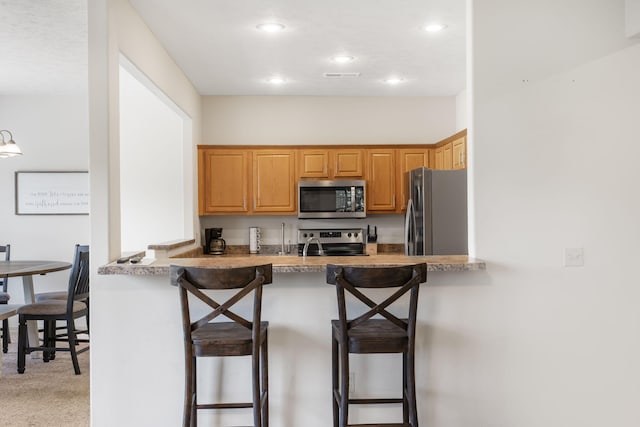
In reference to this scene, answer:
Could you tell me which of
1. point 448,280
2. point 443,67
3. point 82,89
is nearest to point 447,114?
point 443,67

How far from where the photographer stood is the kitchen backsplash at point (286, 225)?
5.82 m

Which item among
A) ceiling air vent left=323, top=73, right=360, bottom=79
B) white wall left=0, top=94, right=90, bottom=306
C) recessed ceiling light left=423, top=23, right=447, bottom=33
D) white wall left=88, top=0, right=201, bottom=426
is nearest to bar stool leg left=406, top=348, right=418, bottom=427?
white wall left=88, top=0, right=201, bottom=426

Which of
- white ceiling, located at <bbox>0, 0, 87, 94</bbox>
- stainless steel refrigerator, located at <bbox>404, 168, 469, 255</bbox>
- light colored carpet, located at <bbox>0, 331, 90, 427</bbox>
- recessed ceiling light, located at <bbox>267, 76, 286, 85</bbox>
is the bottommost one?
light colored carpet, located at <bbox>0, 331, 90, 427</bbox>

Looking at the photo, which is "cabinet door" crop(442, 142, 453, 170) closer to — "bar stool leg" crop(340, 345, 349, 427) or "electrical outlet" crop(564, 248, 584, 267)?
"electrical outlet" crop(564, 248, 584, 267)

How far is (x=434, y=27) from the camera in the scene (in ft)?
11.5

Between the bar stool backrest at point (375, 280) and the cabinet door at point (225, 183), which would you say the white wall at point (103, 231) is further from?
the cabinet door at point (225, 183)

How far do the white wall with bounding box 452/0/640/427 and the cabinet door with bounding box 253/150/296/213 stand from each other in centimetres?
302

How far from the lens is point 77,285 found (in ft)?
13.7

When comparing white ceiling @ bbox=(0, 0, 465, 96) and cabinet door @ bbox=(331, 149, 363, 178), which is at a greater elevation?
white ceiling @ bbox=(0, 0, 465, 96)

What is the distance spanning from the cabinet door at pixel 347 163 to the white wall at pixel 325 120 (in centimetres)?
25

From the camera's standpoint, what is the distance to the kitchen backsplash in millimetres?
5824

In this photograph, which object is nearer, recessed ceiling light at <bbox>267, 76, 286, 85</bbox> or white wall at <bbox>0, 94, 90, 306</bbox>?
recessed ceiling light at <bbox>267, 76, 286, 85</bbox>

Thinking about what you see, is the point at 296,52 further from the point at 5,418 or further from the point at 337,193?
the point at 5,418

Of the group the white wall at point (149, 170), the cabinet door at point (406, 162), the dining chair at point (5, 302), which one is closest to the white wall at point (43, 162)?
the dining chair at point (5, 302)
